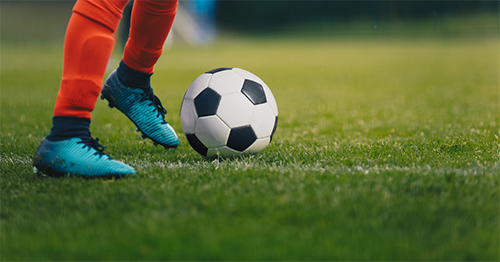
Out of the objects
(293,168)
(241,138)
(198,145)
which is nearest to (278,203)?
(293,168)

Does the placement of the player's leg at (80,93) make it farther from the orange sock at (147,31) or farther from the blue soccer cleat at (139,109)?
the blue soccer cleat at (139,109)

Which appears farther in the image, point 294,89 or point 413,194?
point 294,89

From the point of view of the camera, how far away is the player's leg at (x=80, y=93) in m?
1.91

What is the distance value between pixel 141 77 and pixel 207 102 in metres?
0.45

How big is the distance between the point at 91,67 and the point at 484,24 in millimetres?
33102

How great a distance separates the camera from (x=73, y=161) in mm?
1933

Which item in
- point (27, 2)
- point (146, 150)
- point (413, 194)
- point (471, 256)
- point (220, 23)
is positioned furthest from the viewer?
point (220, 23)

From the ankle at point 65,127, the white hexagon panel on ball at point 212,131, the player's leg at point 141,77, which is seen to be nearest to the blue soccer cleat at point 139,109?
the player's leg at point 141,77

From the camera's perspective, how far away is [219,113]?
7.53 feet

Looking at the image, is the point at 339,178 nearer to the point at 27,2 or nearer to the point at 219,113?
the point at 219,113

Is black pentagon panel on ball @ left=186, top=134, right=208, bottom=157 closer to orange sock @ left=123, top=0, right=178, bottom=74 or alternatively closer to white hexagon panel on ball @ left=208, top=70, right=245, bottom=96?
white hexagon panel on ball @ left=208, top=70, right=245, bottom=96

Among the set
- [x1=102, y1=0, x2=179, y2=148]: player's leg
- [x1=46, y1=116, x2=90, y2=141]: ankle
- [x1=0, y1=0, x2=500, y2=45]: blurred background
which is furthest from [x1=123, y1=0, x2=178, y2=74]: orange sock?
[x1=0, y1=0, x2=500, y2=45]: blurred background

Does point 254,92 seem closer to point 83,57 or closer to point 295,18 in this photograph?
point 83,57

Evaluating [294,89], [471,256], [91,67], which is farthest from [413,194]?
[294,89]
